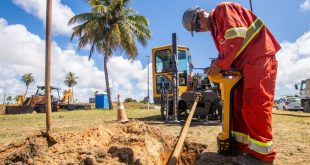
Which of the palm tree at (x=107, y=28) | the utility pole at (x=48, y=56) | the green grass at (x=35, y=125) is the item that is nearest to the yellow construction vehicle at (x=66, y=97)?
the palm tree at (x=107, y=28)

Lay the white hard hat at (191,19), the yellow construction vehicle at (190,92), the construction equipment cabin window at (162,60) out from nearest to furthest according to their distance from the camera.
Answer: the yellow construction vehicle at (190,92), the white hard hat at (191,19), the construction equipment cabin window at (162,60)

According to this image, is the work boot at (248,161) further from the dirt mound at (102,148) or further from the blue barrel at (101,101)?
the blue barrel at (101,101)

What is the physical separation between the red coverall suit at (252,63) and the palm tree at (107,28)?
22.3 m

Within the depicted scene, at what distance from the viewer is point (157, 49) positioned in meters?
11.4

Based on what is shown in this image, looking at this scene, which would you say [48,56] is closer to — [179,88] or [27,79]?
[179,88]

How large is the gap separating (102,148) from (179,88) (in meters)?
7.71

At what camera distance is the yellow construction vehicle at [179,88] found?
28.3 ft

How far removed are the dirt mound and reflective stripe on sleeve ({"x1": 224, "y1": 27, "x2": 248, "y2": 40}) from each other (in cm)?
151

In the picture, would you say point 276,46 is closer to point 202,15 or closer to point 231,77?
point 231,77

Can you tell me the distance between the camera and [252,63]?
299 centimetres

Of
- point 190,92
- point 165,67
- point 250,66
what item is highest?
Answer: point 165,67

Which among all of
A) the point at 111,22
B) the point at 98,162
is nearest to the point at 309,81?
the point at 111,22

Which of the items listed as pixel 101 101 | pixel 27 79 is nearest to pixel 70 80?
pixel 27 79

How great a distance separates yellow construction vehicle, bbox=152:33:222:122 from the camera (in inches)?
340
